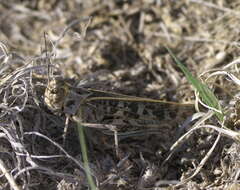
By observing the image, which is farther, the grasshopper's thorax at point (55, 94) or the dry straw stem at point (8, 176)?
the grasshopper's thorax at point (55, 94)

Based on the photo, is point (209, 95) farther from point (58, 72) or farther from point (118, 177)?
point (58, 72)

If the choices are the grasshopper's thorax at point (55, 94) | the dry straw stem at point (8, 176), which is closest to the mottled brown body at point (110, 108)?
the grasshopper's thorax at point (55, 94)

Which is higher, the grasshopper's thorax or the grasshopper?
the grasshopper's thorax

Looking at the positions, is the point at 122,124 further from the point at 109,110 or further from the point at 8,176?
the point at 8,176

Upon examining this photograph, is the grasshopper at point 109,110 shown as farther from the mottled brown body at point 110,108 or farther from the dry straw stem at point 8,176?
the dry straw stem at point 8,176

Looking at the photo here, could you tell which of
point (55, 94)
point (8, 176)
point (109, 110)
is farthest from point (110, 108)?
point (8, 176)

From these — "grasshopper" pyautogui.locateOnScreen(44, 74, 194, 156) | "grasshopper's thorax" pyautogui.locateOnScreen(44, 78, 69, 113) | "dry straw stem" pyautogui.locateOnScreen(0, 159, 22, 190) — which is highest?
"grasshopper's thorax" pyautogui.locateOnScreen(44, 78, 69, 113)

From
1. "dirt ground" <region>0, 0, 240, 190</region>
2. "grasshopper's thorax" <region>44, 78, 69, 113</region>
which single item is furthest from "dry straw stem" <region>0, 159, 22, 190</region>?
"grasshopper's thorax" <region>44, 78, 69, 113</region>

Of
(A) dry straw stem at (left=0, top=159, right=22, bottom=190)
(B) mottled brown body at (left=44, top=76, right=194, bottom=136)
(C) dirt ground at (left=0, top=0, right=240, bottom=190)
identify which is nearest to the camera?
(A) dry straw stem at (left=0, top=159, right=22, bottom=190)

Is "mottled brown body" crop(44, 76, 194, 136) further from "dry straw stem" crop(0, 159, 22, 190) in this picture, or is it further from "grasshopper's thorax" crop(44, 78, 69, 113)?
"dry straw stem" crop(0, 159, 22, 190)
